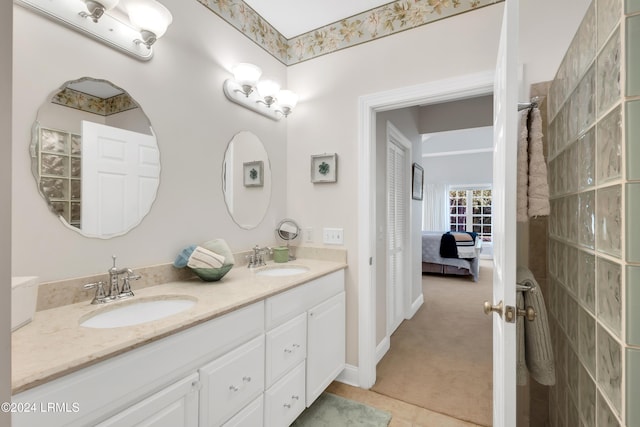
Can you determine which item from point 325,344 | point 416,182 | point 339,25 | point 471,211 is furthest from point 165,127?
point 471,211

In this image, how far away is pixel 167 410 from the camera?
964mm

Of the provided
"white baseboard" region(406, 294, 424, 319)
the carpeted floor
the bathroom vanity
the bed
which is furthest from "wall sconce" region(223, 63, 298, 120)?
the bed

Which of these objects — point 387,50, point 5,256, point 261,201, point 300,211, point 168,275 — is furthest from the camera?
point 300,211

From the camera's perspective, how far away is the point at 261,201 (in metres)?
2.20

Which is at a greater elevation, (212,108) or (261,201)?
(212,108)

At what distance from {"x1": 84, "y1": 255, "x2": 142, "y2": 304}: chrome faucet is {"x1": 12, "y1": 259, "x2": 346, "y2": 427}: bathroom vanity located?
0.16 feet

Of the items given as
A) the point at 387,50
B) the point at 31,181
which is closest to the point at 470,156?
the point at 387,50

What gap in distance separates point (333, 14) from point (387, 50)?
0.48m

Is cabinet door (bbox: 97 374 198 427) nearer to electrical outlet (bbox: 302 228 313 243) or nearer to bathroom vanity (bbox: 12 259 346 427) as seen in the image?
bathroom vanity (bbox: 12 259 346 427)

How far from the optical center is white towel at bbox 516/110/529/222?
1.27 m

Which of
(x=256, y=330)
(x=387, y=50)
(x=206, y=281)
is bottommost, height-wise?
(x=256, y=330)

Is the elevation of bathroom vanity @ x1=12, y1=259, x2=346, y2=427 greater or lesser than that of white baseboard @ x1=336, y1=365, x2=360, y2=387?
greater

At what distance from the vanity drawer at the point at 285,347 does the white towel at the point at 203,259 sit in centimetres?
44

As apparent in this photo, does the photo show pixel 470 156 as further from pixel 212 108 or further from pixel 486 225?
pixel 212 108
